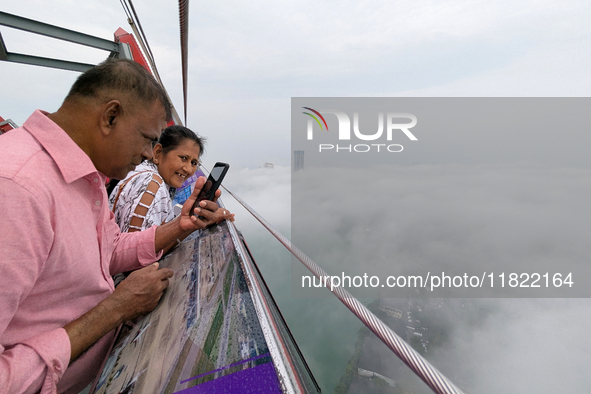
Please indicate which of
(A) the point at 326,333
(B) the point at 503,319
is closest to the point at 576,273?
(B) the point at 503,319

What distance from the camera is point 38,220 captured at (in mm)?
556

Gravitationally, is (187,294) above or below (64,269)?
below

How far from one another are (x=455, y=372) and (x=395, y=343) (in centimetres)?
6700

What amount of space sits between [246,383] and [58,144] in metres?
0.76

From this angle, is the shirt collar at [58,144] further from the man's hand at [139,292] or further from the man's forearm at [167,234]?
the man's forearm at [167,234]

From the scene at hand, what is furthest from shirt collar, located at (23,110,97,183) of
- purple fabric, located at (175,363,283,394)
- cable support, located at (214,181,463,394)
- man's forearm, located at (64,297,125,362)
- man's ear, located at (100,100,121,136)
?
cable support, located at (214,181,463,394)

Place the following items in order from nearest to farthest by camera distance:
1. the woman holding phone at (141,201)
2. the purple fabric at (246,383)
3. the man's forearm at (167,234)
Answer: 1. the purple fabric at (246,383)
2. the man's forearm at (167,234)
3. the woman holding phone at (141,201)

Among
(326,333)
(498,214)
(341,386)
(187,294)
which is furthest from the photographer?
(498,214)

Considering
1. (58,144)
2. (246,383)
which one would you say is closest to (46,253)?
(58,144)

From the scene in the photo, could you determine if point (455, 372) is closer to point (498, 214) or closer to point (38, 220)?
point (38, 220)

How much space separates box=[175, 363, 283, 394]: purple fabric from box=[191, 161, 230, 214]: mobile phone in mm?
919

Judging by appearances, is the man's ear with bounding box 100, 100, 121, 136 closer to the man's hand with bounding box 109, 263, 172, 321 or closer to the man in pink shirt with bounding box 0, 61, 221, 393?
the man in pink shirt with bounding box 0, 61, 221, 393

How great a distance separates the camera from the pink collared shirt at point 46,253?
1.72 feet

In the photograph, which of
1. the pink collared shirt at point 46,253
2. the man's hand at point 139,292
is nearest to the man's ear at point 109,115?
the pink collared shirt at point 46,253
